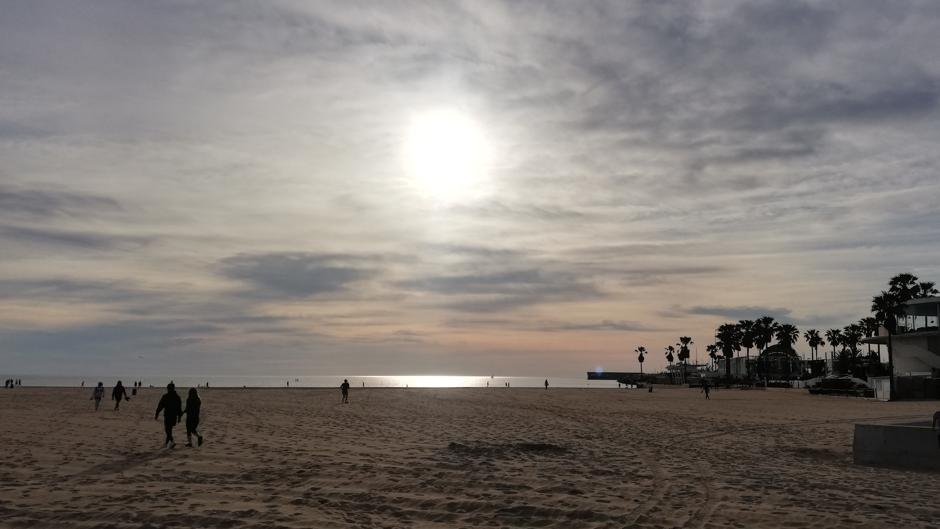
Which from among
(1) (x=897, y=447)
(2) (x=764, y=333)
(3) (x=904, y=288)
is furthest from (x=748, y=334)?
(1) (x=897, y=447)

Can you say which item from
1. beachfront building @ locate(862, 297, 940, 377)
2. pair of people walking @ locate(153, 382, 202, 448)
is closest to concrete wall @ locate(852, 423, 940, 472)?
pair of people walking @ locate(153, 382, 202, 448)

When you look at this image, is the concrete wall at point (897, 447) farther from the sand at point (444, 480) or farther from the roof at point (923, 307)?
the roof at point (923, 307)

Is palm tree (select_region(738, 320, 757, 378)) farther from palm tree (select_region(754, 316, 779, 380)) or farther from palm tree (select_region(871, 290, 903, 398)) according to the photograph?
palm tree (select_region(871, 290, 903, 398))

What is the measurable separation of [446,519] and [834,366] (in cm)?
13996

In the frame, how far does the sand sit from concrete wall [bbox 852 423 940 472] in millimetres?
613

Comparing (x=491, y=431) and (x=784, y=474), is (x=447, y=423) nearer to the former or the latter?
(x=491, y=431)

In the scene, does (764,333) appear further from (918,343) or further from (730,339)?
(918,343)

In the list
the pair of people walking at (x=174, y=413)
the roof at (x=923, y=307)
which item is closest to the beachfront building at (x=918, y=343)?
the roof at (x=923, y=307)

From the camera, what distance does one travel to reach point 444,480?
13.8 meters

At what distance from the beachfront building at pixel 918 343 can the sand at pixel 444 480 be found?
55.9 metres

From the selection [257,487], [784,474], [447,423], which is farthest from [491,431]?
[257,487]

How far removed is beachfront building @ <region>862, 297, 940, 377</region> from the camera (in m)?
69.0

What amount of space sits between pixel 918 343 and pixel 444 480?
74.1m

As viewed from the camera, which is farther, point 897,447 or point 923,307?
point 923,307
